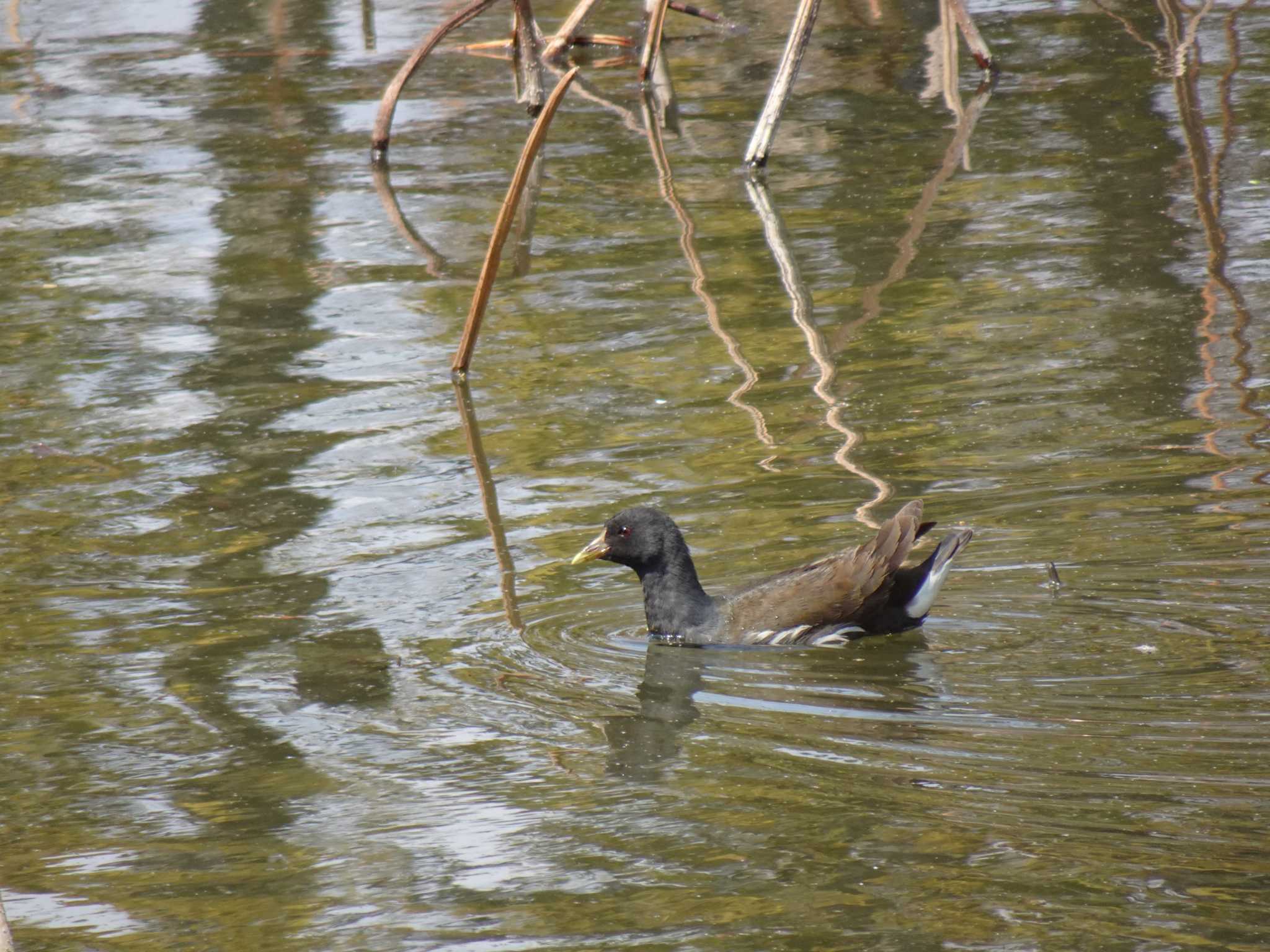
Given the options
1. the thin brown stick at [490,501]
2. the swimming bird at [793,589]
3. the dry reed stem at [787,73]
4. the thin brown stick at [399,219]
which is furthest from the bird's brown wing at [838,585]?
the dry reed stem at [787,73]

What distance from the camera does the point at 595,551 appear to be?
25.7 ft

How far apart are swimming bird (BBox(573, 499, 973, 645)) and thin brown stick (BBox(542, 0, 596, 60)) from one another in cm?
808

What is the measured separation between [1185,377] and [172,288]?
6.76 meters

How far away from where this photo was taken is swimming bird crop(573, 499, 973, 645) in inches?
292

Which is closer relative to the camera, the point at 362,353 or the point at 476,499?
the point at 476,499

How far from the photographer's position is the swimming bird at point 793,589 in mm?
7418

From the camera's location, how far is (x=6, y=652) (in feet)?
24.9

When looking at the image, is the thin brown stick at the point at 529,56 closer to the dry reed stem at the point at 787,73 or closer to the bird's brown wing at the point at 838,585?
the dry reed stem at the point at 787,73

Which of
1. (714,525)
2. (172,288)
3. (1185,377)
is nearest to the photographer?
(714,525)

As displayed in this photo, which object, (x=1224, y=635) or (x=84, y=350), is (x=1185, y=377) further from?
(x=84, y=350)

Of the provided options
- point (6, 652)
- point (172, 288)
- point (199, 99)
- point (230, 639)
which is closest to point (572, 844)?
point (230, 639)

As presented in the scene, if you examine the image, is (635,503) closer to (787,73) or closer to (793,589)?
(793,589)

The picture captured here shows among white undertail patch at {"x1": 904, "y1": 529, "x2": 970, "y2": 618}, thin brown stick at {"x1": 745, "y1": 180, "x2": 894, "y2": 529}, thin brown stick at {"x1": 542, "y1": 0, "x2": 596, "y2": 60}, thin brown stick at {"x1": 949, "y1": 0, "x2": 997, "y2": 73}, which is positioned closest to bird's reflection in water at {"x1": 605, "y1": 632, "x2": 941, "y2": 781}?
white undertail patch at {"x1": 904, "y1": 529, "x2": 970, "y2": 618}

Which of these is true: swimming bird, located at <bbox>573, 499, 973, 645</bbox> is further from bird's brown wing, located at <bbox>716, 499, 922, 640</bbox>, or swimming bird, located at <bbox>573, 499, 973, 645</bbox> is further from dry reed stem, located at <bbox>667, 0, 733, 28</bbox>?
dry reed stem, located at <bbox>667, 0, 733, 28</bbox>
